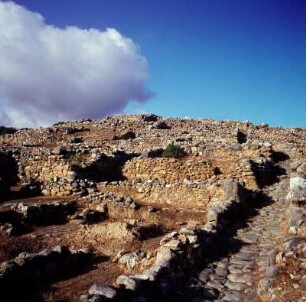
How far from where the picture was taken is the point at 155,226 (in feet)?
48.2

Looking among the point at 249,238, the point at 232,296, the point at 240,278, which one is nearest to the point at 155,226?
the point at 249,238

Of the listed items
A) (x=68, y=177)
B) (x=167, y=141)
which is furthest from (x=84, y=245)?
(x=167, y=141)

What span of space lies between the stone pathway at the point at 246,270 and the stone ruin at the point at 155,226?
3 centimetres

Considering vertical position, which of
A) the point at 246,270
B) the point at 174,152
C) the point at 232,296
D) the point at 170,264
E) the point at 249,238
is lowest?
the point at 232,296

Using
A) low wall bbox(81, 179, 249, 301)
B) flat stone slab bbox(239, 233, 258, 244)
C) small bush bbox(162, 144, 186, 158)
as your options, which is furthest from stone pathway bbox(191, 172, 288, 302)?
small bush bbox(162, 144, 186, 158)

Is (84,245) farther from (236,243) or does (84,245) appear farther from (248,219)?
(248,219)

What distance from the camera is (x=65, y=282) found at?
9.68 m

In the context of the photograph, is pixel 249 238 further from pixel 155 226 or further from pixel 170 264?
pixel 170 264

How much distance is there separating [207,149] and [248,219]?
11.8 metres

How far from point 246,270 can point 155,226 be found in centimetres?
450

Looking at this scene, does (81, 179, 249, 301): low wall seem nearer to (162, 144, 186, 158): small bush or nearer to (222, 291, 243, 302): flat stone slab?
(222, 291, 243, 302): flat stone slab

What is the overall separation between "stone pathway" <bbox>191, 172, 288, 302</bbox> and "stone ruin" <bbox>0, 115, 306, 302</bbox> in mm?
34

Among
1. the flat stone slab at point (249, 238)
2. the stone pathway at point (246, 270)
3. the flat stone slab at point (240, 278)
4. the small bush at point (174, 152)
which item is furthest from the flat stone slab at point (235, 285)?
the small bush at point (174, 152)

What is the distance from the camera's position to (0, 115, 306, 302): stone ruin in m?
9.31
